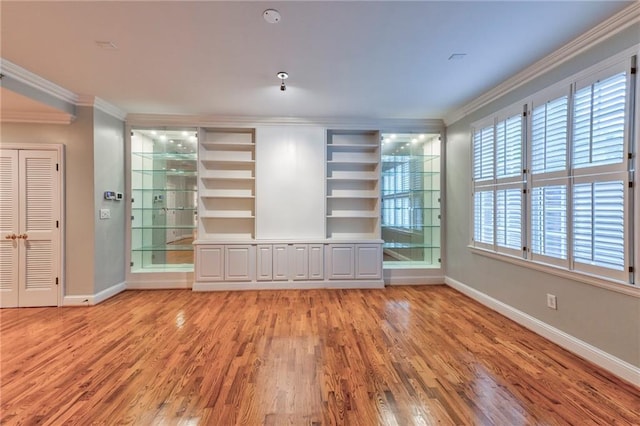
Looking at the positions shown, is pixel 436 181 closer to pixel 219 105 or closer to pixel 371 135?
pixel 371 135

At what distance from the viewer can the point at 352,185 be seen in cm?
490

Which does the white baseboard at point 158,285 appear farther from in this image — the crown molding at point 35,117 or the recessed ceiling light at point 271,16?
the recessed ceiling light at point 271,16

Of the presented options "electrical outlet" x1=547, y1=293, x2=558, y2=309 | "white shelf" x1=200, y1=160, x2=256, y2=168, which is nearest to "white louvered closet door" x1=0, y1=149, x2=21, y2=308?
"white shelf" x1=200, y1=160, x2=256, y2=168

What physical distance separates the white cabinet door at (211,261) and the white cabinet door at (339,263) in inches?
67.6

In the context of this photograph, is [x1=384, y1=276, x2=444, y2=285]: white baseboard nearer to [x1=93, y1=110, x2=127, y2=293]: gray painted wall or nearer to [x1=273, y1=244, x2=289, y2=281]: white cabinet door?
[x1=273, y1=244, x2=289, y2=281]: white cabinet door

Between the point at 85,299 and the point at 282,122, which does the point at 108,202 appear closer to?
the point at 85,299

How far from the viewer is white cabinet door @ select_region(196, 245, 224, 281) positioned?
14.4 ft

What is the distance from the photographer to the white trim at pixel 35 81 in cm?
277

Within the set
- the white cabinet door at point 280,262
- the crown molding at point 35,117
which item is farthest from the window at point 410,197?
the crown molding at point 35,117

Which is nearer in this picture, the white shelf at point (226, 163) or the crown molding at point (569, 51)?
the crown molding at point (569, 51)

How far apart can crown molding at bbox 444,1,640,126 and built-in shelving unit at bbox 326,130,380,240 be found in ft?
5.76

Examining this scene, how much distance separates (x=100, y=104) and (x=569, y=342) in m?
6.01

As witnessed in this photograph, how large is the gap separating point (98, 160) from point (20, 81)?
1.11 meters

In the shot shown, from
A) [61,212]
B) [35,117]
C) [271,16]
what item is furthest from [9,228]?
[271,16]
